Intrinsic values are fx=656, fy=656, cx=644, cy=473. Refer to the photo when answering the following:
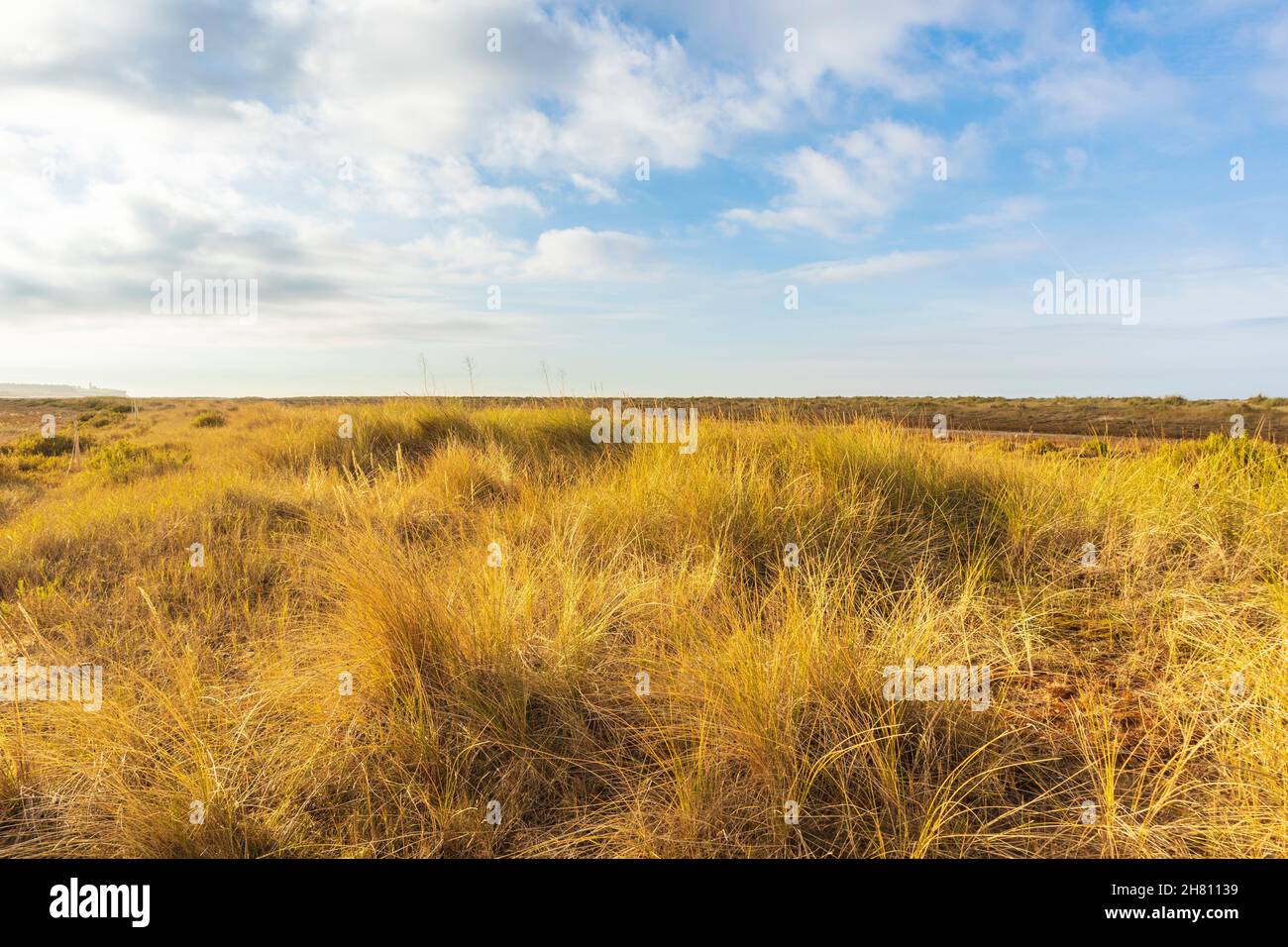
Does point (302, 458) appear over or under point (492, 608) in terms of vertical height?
over

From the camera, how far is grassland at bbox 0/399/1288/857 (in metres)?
1.87

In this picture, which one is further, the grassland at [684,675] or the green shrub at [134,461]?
the green shrub at [134,461]

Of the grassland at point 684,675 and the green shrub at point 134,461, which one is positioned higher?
the green shrub at point 134,461

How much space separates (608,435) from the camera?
8.41 metres

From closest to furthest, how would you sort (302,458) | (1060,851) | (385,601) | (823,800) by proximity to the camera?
(1060,851)
(823,800)
(385,601)
(302,458)

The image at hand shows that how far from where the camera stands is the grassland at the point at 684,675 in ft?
6.12

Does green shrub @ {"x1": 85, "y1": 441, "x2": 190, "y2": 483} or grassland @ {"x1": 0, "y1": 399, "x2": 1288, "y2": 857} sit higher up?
green shrub @ {"x1": 85, "y1": 441, "x2": 190, "y2": 483}

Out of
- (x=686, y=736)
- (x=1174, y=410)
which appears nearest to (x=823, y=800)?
(x=686, y=736)

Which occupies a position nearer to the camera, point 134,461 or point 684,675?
point 684,675

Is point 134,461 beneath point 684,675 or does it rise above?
above

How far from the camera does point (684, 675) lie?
2342mm

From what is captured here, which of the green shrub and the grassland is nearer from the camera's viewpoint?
the grassland
